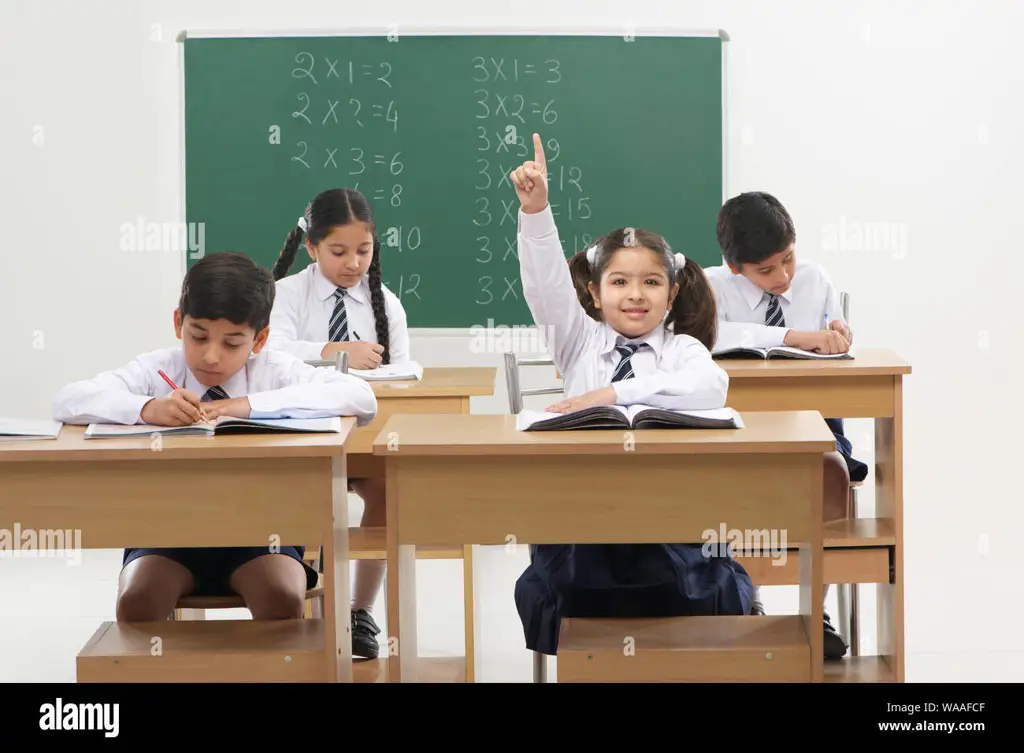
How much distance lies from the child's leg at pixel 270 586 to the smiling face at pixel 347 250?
132cm

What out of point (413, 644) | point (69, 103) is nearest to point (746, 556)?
point (413, 644)

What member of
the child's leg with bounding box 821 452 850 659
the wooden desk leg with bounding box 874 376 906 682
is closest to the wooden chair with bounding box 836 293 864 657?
the child's leg with bounding box 821 452 850 659

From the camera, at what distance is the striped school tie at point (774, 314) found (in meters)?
3.21

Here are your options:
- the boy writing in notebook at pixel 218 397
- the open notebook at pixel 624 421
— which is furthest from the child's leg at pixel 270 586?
the open notebook at pixel 624 421

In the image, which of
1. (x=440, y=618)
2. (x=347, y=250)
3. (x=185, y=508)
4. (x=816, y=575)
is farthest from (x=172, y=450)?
(x=440, y=618)

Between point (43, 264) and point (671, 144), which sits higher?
point (671, 144)

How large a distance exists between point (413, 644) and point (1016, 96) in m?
3.20

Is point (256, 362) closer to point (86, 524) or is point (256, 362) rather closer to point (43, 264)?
point (86, 524)

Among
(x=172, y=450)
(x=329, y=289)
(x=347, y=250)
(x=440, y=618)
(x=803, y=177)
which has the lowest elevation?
(x=440, y=618)

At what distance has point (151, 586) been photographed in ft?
6.95

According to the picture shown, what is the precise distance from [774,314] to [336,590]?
168 centimetres

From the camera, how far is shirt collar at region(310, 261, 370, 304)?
3.42 meters

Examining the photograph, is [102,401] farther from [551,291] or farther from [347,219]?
[347,219]

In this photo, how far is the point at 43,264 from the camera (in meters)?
4.34
